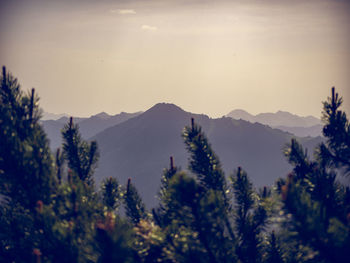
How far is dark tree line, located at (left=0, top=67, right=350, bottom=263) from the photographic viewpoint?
337 cm

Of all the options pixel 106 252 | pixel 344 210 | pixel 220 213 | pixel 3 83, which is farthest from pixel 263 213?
pixel 3 83

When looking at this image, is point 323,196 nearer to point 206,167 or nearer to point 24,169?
point 206,167

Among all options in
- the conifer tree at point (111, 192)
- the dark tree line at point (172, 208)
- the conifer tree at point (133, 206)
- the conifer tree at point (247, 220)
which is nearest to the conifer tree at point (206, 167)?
the dark tree line at point (172, 208)

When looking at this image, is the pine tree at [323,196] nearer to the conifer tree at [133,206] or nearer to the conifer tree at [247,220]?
the conifer tree at [247,220]

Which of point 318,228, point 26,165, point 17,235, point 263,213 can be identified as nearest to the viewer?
point 318,228

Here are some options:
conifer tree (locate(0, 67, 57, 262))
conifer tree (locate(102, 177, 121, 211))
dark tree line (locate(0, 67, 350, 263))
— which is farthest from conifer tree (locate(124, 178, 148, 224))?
conifer tree (locate(0, 67, 57, 262))

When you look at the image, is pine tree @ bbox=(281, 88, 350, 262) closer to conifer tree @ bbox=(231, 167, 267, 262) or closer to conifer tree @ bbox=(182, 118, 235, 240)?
conifer tree @ bbox=(231, 167, 267, 262)

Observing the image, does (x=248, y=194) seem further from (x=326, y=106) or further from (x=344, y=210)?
(x=326, y=106)

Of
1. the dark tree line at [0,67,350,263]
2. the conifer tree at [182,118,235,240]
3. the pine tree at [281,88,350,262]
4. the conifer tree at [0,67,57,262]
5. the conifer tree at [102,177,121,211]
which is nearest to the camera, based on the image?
the pine tree at [281,88,350,262]

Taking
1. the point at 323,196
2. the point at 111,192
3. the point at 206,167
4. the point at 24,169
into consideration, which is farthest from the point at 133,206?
the point at 323,196

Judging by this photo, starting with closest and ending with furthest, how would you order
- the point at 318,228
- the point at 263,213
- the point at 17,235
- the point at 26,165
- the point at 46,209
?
the point at 318,228 → the point at 46,209 → the point at 26,165 → the point at 17,235 → the point at 263,213

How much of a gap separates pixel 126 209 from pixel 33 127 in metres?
3.08

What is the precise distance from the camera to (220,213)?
12.8ft

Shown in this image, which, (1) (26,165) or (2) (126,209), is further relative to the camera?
(2) (126,209)
